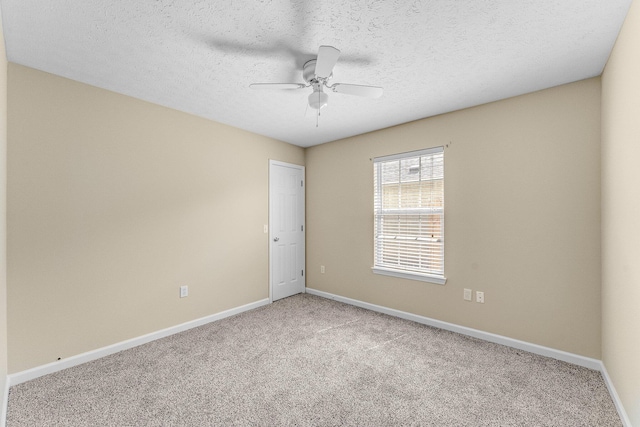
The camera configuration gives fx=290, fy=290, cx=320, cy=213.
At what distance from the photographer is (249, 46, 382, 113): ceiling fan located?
188cm

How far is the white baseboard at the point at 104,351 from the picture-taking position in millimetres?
2260

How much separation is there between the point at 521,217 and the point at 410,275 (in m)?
1.35

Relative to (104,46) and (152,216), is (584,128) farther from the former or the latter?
(152,216)

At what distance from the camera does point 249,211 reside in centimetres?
402

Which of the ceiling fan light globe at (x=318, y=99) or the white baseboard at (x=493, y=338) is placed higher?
the ceiling fan light globe at (x=318, y=99)

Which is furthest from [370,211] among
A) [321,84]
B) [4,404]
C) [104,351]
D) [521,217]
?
[4,404]

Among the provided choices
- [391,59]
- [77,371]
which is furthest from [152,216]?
[391,59]

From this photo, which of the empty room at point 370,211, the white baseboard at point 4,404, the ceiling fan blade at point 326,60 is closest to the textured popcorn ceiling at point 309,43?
the empty room at point 370,211

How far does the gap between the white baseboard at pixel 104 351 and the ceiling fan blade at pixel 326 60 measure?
118 inches

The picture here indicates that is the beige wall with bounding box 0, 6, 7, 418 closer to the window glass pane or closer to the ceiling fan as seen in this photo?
the ceiling fan

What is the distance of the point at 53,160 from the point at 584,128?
4.48 metres

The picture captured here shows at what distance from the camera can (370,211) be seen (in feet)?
13.2

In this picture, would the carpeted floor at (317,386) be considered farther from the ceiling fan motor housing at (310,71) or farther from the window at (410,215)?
the ceiling fan motor housing at (310,71)

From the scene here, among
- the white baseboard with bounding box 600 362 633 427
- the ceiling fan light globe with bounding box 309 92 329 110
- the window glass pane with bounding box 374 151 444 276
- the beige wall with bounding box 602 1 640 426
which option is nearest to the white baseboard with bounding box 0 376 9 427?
the ceiling fan light globe with bounding box 309 92 329 110
